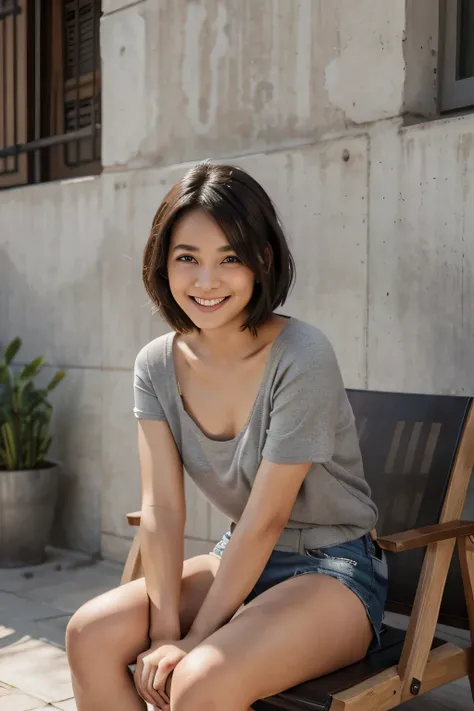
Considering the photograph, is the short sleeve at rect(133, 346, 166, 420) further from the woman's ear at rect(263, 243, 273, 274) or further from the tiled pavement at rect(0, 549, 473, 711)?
the tiled pavement at rect(0, 549, 473, 711)

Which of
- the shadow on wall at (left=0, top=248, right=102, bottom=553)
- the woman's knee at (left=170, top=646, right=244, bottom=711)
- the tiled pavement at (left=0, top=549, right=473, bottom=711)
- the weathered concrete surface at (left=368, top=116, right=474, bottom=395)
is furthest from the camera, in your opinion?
the shadow on wall at (left=0, top=248, right=102, bottom=553)

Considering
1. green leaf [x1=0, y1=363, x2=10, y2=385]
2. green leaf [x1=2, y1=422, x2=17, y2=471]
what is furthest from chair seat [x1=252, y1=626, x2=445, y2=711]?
green leaf [x1=0, y1=363, x2=10, y2=385]

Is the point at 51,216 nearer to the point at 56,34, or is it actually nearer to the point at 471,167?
the point at 56,34

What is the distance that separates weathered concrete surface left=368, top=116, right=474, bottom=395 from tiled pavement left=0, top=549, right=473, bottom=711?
1.03 meters

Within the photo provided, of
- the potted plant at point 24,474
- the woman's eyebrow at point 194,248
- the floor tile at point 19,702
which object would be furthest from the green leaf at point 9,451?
the woman's eyebrow at point 194,248

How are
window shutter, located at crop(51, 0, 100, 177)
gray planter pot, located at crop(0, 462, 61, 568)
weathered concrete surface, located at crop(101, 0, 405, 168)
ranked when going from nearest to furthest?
weathered concrete surface, located at crop(101, 0, 405, 168) < gray planter pot, located at crop(0, 462, 61, 568) < window shutter, located at crop(51, 0, 100, 177)

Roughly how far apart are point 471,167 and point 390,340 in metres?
0.74

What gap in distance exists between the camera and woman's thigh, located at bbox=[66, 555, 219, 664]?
2248 millimetres

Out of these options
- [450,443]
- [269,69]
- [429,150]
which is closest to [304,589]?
[450,443]

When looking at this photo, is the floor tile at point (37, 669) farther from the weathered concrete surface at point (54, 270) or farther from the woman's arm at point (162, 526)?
the weathered concrete surface at point (54, 270)

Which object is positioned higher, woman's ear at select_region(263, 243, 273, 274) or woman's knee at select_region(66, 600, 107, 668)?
woman's ear at select_region(263, 243, 273, 274)

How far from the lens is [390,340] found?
145 inches

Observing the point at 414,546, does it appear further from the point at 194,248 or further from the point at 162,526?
the point at 194,248

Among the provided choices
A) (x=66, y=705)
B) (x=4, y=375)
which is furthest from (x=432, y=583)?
(x=4, y=375)
